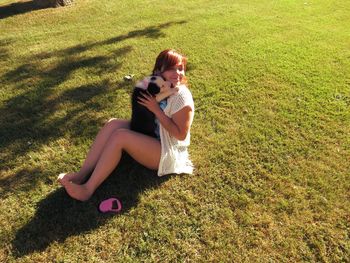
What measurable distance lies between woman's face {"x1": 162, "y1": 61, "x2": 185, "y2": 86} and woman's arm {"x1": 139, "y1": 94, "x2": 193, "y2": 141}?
10.2 inches

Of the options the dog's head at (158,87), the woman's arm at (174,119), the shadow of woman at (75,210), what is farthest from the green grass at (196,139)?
the dog's head at (158,87)

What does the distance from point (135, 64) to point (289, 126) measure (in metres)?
2.90

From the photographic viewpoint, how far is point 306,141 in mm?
4770

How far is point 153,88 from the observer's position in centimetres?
362

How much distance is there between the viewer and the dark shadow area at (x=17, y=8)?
28.4ft

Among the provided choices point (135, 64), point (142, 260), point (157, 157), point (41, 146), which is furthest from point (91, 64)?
point (142, 260)

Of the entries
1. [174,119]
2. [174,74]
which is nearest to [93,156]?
[174,119]

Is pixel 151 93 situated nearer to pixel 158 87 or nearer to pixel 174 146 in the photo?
pixel 158 87

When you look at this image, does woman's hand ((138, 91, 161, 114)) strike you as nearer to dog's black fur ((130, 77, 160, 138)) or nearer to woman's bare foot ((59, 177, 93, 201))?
dog's black fur ((130, 77, 160, 138))

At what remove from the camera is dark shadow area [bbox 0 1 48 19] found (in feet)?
28.4

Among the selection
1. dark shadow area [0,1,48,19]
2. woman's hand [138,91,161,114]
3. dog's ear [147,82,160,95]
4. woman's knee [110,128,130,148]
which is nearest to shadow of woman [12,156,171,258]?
woman's knee [110,128,130,148]

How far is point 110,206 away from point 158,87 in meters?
1.29

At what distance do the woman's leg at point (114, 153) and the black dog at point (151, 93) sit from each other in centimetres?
20

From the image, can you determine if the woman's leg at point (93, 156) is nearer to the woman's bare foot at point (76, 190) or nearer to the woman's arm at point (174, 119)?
the woman's bare foot at point (76, 190)
